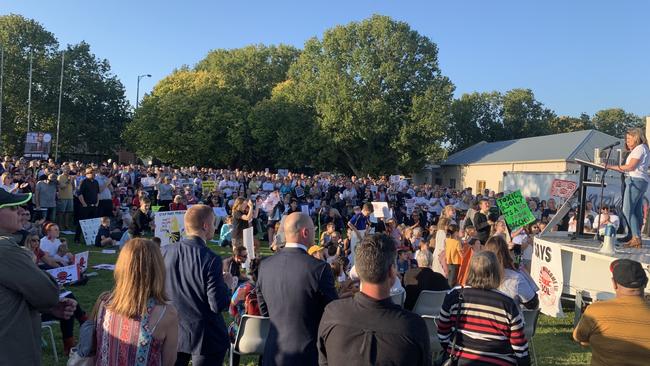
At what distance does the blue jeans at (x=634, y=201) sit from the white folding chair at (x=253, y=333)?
21.5 ft

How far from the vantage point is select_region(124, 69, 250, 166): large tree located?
4466cm

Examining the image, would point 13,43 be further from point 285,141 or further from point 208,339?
point 208,339

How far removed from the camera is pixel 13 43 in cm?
4775

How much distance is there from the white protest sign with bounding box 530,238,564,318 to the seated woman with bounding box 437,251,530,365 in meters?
5.50

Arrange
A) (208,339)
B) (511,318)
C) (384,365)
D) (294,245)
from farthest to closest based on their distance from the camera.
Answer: (208,339), (294,245), (511,318), (384,365)

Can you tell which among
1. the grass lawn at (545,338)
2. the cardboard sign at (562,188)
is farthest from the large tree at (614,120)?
the grass lawn at (545,338)

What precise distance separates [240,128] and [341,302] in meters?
43.6

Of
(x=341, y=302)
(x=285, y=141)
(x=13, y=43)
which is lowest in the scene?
(x=341, y=302)

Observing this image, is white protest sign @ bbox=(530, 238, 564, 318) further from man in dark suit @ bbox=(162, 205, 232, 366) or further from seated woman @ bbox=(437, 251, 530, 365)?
man in dark suit @ bbox=(162, 205, 232, 366)

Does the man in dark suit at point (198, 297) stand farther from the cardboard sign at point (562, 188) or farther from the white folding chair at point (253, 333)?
the cardboard sign at point (562, 188)

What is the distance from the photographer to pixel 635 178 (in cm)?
819

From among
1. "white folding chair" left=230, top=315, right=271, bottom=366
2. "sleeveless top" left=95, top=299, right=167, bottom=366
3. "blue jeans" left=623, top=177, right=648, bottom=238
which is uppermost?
"blue jeans" left=623, top=177, right=648, bottom=238

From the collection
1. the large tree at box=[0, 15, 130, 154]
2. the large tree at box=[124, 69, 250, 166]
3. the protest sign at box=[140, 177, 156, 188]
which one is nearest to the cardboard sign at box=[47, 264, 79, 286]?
the protest sign at box=[140, 177, 156, 188]

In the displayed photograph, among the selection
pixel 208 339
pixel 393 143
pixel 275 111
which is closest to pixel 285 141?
pixel 275 111
